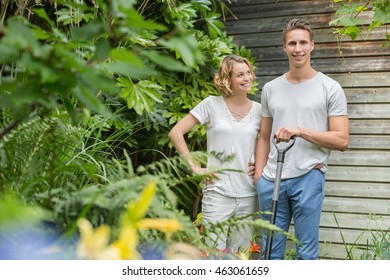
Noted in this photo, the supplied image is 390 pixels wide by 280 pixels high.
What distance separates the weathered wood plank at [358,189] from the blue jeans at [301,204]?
1.58 m

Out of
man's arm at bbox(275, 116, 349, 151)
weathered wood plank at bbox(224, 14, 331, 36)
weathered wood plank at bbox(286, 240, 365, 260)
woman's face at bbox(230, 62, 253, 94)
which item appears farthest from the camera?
weathered wood plank at bbox(224, 14, 331, 36)

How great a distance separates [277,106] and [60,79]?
208 centimetres

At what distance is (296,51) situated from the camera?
258 centimetres

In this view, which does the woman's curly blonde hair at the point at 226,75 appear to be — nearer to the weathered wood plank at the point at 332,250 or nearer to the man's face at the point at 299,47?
the man's face at the point at 299,47

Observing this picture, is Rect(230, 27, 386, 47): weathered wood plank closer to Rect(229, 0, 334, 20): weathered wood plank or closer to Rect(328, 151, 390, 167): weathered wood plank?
Rect(229, 0, 334, 20): weathered wood plank

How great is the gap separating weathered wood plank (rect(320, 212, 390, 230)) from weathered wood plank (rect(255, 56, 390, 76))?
39.3 inches

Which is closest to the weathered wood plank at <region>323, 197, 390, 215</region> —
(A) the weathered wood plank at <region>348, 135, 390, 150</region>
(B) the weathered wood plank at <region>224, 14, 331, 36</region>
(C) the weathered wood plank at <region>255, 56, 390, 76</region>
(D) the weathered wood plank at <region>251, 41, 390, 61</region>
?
(A) the weathered wood plank at <region>348, 135, 390, 150</region>

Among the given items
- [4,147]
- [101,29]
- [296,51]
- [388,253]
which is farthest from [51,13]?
[101,29]

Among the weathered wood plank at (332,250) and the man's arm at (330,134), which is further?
the weathered wood plank at (332,250)

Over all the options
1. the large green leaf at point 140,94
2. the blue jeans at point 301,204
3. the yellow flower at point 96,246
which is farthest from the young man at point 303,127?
the yellow flower at point 96,246

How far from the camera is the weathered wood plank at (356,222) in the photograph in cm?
398

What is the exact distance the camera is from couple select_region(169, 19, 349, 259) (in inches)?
99.5

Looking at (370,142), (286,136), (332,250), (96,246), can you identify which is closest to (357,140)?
(370,142)
